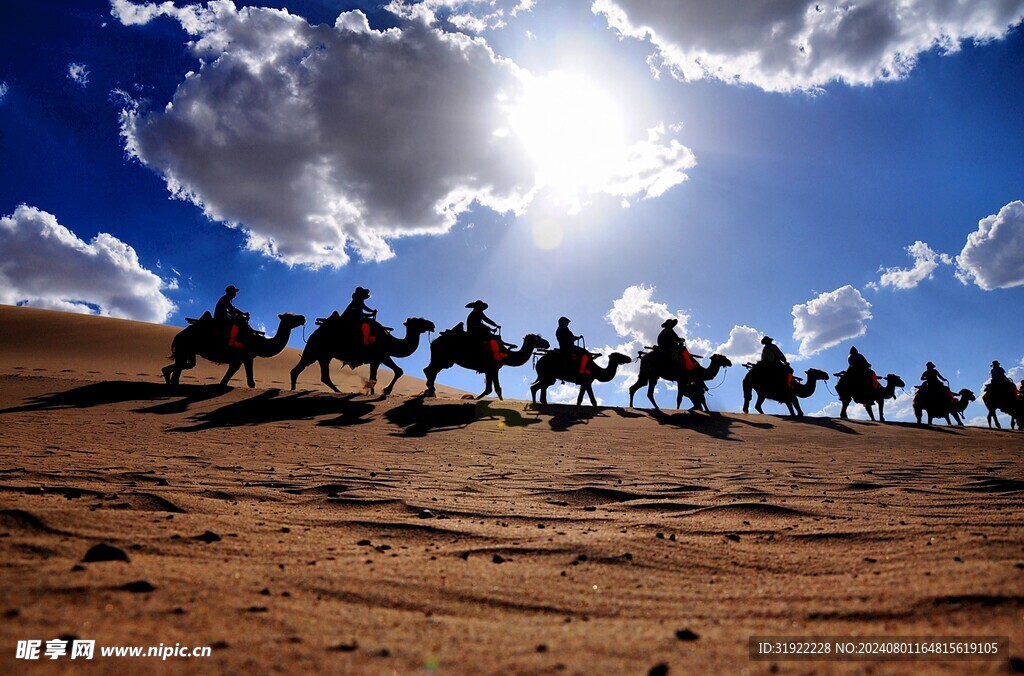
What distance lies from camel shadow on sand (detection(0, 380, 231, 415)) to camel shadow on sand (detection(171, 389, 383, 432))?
1.07 meters

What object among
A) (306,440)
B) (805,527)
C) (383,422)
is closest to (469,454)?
(306,440)

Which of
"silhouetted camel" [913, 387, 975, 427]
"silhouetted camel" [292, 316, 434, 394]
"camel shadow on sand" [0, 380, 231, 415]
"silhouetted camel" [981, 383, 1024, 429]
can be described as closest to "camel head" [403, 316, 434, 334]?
"silhouetted camel" [292, 316, 434, 394]

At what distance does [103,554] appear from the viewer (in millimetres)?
2186

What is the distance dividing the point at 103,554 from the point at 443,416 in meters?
9.35

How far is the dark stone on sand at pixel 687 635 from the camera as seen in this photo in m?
1.72

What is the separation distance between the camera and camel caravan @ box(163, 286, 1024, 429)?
1477 cm

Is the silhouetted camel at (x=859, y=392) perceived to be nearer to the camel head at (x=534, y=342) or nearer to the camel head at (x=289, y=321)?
the camel head at (x=534, y=342)

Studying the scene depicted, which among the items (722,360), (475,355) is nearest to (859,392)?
(722,360)

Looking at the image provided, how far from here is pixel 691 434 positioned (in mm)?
10750

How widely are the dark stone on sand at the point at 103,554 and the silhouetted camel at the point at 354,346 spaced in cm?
1338

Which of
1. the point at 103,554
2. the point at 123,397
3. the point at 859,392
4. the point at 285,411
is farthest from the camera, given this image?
the point at 859,392

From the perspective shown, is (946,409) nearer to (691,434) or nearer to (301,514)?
(691,434)

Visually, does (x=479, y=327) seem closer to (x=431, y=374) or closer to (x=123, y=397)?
(x=431, y=374)

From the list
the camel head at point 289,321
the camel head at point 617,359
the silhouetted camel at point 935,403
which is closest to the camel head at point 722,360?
the camel head at point 617,359
